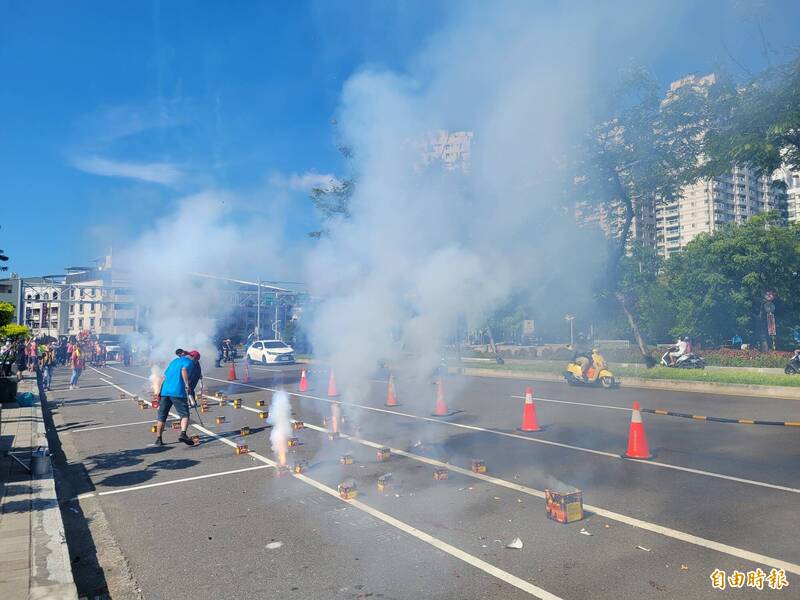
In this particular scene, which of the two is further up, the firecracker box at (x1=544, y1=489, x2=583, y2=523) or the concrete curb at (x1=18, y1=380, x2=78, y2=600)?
the firecracker box at (x1=544, y1=489, x2=583, y2=523)

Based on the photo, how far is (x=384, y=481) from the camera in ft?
20.3

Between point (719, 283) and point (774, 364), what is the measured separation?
40.5ft

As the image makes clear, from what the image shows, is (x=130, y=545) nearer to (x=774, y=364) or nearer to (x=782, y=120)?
(x=782, y=120)

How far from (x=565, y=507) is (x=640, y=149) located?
14.6 m

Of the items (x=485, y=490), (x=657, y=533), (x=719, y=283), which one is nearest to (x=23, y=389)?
(x=485, y=490)

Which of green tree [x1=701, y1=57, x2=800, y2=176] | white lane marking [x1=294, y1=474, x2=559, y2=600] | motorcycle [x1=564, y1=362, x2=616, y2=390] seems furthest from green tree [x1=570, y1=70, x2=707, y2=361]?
white lane marking [x1=294, y1=474, x2=559, y2=600]

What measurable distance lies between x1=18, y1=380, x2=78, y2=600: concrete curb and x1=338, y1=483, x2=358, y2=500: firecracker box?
244cm

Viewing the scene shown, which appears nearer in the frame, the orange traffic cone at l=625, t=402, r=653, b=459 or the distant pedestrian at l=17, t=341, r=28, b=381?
the orange traffic cone at l=625, t=402, r=653, b=459

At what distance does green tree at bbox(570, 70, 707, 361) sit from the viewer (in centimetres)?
1416

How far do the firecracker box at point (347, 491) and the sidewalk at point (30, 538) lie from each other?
2.45m

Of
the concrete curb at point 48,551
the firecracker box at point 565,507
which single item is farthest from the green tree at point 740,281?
the concrete curb at point 48,551

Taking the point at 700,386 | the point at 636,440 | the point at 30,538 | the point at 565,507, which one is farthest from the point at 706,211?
the point at 30,538

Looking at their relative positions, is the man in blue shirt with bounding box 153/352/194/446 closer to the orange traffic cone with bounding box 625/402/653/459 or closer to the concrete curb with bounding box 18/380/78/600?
the concrete curb with bounding box 18/380/78/600

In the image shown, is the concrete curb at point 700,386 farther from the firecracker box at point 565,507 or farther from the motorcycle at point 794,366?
the firecracker box at point 565,507
